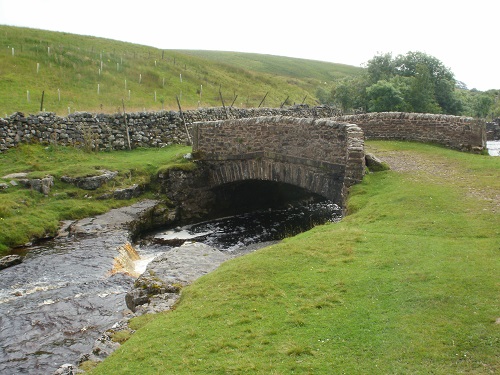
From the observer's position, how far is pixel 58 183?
22.7m

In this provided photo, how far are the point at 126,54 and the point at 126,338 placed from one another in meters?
55.9

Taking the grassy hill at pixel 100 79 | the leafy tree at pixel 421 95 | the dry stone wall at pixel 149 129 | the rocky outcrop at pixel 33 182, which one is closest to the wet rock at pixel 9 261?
the rocky outcrop at pixel 33 182

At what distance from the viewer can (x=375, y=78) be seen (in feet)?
173

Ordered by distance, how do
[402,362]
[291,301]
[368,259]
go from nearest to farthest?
[402,362] → [291,301] → [368,259]

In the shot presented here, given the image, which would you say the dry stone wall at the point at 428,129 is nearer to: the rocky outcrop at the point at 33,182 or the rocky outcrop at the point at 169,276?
the rocky outcrop at the point at 169,276

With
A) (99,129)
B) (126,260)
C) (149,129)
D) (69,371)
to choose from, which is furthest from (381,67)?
(69,371)

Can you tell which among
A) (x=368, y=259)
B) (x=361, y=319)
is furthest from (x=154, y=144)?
(x=361, y=319)

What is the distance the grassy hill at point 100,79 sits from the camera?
36938 mm

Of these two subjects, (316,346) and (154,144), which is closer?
(316,346)

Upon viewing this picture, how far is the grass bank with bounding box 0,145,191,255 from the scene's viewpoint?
19.2 meters

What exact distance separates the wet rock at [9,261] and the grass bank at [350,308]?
29.0 ft

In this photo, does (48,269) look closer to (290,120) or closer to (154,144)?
(290,120)

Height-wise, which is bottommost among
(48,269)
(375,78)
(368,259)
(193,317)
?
(48,269)

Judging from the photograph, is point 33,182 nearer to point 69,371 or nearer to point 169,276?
point 169,276
